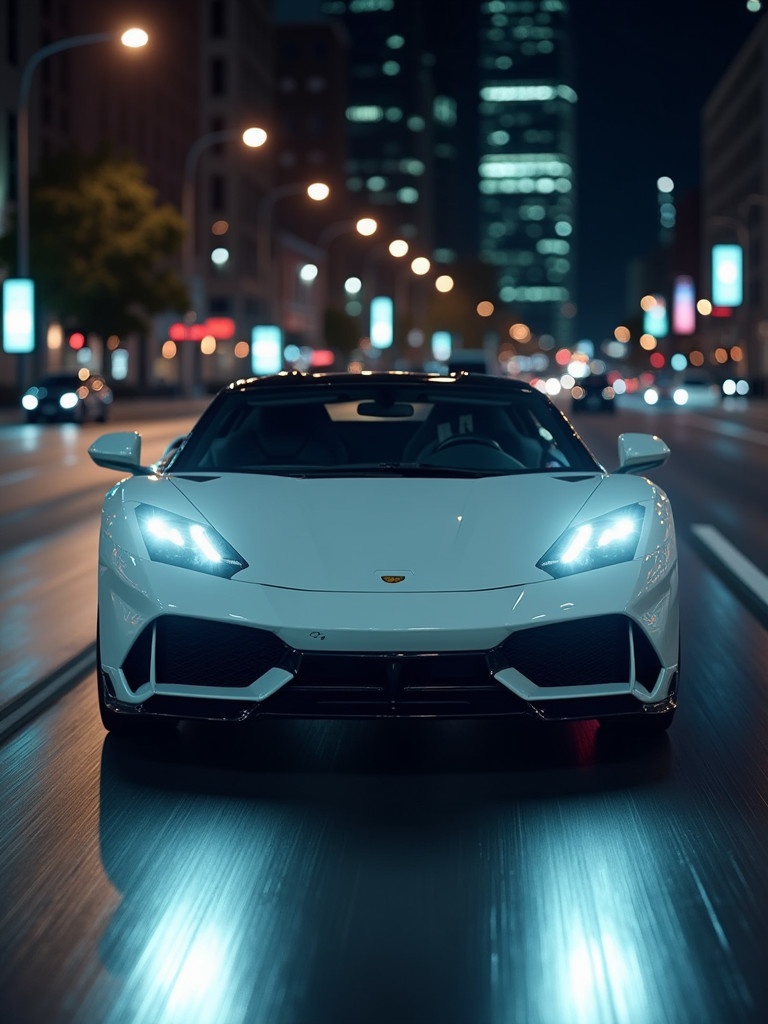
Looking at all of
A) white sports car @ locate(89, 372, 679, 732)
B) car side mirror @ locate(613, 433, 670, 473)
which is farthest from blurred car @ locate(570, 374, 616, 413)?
white sports car @ locate(89, 372, 679, 732)

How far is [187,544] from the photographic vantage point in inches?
227

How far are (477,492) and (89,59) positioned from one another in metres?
70.1

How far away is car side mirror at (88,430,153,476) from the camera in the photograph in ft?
23.3

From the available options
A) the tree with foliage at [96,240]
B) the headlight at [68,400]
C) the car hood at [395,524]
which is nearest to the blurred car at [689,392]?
the tree with foliage at [96,240]

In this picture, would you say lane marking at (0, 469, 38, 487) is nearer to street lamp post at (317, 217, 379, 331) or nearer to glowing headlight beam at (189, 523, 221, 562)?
glowing headlight beam at (189, 523, 221, 562)

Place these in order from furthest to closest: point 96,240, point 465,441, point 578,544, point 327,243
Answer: point 327,243
point 96,240
point 465,441
point 578,544

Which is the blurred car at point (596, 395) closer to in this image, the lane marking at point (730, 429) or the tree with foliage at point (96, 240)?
the lane marking at point (730, 429)

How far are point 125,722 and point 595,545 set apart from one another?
1738 millimetres

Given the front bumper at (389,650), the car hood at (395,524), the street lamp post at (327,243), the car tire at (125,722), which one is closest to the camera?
the front bumper at (389,650)

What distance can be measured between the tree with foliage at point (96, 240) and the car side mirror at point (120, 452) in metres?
50.5

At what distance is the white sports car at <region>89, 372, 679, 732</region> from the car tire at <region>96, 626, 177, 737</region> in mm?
13

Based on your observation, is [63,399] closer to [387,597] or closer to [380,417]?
[380,417]

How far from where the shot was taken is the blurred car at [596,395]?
60.2 meters

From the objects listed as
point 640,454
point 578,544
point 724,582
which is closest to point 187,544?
point 578,544
